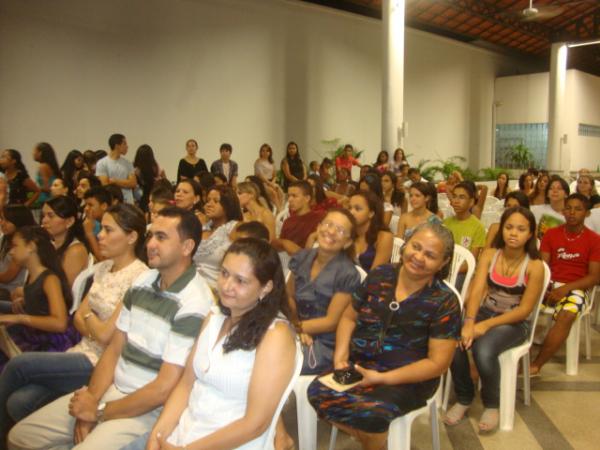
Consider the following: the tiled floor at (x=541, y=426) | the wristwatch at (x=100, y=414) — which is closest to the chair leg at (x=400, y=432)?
the tiled floor at (x=541, y=426)

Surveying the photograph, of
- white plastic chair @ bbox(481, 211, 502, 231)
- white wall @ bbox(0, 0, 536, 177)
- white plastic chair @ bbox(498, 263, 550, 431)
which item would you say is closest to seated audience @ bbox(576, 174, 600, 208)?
white plastic chair @ bbox(481, 211, 502, 231)

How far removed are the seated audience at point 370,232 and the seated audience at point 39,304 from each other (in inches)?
64.9

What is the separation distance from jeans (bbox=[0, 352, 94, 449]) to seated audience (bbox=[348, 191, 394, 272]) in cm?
170

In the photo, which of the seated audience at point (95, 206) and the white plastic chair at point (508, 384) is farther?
the seated audience at point (95, 206)

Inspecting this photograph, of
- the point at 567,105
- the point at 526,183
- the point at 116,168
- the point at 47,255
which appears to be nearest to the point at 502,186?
the point at 526,183

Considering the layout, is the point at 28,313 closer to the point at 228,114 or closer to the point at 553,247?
the point at 553,247

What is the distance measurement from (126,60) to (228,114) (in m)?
2.00

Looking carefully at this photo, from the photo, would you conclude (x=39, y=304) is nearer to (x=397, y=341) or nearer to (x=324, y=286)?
(x=324, y=286)

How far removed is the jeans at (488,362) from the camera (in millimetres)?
2623

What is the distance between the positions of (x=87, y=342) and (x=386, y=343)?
1268mm

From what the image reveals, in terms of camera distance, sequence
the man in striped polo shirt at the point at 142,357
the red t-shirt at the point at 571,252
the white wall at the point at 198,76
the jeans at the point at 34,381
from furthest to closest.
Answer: the white wall at the point at 198,76, the red t-shirt at the point at 571,252, the jeans at the point at 34,381, the man in striped polo shirt at the point at 142,357

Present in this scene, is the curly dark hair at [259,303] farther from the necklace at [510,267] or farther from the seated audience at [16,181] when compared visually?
the seated audience at [16,181]

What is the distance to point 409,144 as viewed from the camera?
13477mm

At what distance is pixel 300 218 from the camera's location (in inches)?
151
